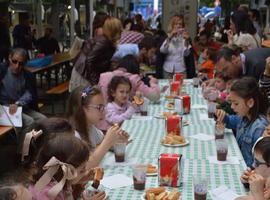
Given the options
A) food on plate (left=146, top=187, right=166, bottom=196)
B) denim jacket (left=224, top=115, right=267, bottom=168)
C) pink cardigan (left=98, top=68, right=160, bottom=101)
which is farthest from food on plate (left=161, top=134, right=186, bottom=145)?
pink cardigan (left=98, top=68, right=160, bottom=101)

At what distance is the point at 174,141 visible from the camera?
3.30 m

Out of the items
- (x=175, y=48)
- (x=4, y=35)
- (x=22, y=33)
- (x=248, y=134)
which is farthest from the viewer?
(x=22, y=33)

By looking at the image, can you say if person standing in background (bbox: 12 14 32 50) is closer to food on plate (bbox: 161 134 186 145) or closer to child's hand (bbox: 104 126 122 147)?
food on plate (bbox: 161 134 186 145)

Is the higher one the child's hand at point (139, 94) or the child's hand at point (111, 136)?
the child's hand at point (111, 136)

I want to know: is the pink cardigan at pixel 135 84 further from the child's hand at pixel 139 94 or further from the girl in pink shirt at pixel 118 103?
the girl in pink shirt at pixel 118 103

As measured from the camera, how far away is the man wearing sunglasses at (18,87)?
5504 mm

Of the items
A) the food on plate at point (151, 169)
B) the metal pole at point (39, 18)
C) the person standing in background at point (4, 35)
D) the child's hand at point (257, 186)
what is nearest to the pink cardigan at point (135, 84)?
the food on plate at point (151, 169)

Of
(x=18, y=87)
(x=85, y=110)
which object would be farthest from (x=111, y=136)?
(x=18, y=87)

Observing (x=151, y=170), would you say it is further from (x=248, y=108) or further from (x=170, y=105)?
(x=170, y=105)

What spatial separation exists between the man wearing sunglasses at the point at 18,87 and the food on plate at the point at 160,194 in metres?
3.37

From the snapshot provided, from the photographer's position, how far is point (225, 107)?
14.3 ft

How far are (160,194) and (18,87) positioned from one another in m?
3.72

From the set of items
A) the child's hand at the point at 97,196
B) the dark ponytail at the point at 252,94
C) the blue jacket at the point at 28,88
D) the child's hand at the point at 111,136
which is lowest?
the blue jacket at the point at 28,88

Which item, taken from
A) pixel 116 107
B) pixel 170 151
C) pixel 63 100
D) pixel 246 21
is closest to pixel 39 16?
pixel 63 100
